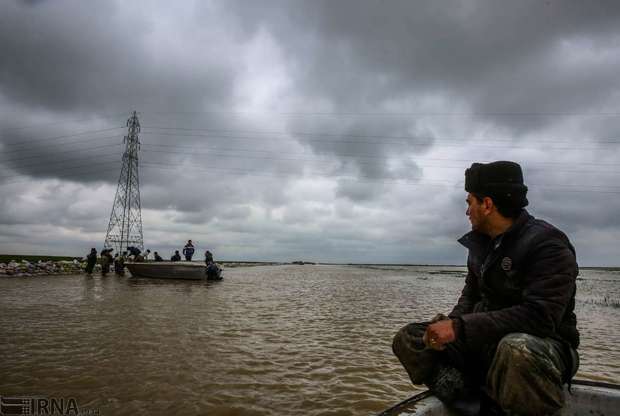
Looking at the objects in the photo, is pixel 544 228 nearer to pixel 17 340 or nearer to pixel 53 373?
pixel 53 373

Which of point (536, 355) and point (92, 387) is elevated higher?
point (536, 355)

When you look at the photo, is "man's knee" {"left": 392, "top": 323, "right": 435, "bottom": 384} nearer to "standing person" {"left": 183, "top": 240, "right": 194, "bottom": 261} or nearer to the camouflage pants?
the camouflage pants

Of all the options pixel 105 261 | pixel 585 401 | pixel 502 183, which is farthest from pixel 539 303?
pixel 105 261

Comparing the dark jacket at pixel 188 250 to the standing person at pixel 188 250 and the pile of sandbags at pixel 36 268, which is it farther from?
the pile of sandbags at pixel 36 268

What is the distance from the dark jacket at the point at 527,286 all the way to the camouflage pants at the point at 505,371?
9cm

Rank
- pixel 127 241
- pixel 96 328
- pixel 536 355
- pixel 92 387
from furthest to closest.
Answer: pixel 127 241
pixel 96 328
pixel 92 387
pixel 536 355

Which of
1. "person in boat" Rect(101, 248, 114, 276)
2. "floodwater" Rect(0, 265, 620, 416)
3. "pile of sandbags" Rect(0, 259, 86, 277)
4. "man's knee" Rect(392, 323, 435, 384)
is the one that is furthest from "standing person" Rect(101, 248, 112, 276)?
"man's knee" Rect(392, 323, 435, 384)

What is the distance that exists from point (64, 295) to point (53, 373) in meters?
11.8

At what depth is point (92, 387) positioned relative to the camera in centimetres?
459

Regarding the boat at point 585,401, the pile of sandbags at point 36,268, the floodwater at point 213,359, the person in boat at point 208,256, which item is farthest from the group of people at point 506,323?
the pile of sandbags at point 36,268

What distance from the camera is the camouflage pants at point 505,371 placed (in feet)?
6.81

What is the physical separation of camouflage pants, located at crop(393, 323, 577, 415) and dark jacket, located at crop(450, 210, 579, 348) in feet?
0.29

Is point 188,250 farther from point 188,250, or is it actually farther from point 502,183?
point 502,183

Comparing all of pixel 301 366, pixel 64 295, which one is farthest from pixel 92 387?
pixel 64 295
